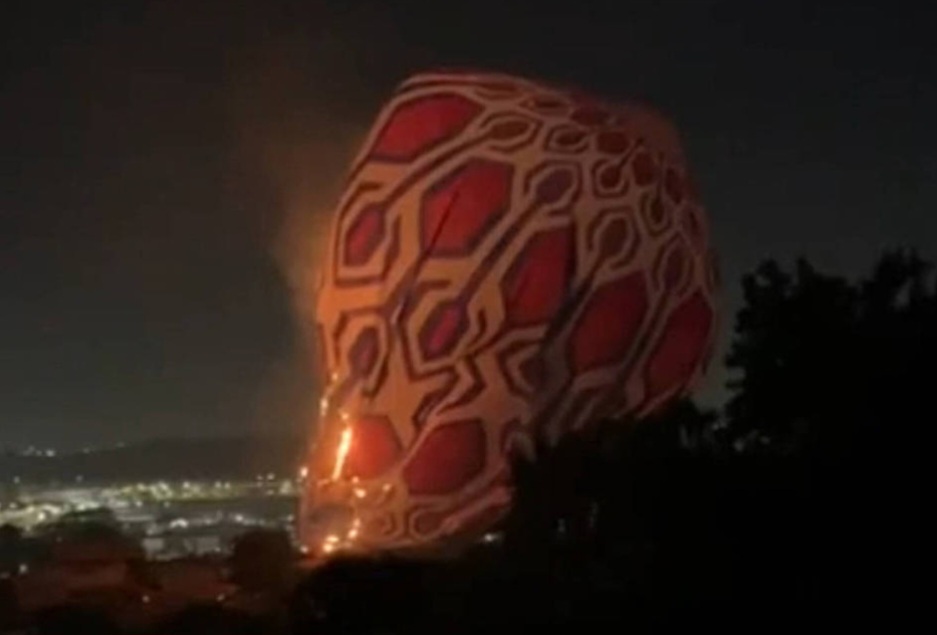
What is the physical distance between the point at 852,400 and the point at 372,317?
16.9 metres

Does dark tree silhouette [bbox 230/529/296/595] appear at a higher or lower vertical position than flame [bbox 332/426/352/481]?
lower

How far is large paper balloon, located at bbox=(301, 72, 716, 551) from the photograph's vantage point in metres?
33.6

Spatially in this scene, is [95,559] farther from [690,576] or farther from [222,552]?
[690,576]

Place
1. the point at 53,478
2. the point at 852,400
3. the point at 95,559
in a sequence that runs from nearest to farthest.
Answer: the point at 852,400 → the point at 95,559 → the point at 53,478

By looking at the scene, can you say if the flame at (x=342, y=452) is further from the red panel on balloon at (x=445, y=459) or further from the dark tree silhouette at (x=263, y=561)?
the dark tree silhouette at (x=263, y=561)

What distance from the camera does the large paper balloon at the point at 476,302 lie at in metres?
33.6

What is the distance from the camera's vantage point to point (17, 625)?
33.5 m

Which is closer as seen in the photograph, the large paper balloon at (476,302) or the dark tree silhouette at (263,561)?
the large paper balloon at (476,302)

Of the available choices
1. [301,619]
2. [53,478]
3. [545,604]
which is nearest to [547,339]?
[301,619]

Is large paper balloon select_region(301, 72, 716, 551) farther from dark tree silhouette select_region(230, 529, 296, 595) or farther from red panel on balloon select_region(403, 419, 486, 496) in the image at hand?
dark tree silhouette select_region(230, 529, 296, 595)

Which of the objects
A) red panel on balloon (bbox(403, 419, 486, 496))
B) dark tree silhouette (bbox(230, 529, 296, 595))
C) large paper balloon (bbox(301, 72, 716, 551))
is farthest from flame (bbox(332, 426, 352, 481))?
dark tree silhouette (bbox(230, 529, 296, 595))

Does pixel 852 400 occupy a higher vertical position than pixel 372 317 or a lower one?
lower

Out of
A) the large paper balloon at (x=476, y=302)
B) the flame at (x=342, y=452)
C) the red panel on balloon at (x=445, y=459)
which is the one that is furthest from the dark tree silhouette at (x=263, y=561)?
the red panel on balloon at (x=445, y=459)

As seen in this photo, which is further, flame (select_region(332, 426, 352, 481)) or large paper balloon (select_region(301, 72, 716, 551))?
flame (select_region(332, 426, 352, 481))
